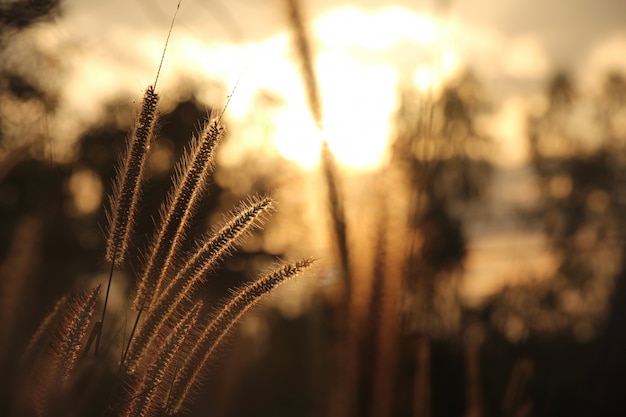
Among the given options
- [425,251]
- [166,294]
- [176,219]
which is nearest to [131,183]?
[176,219]

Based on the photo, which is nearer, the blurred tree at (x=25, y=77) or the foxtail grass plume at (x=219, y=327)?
the foxtail grass plume at (x=219, y=327)

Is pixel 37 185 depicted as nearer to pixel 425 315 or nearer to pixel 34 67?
pixel 34 67

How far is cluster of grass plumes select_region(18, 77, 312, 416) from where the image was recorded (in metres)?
1.71

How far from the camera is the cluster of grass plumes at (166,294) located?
67.5 inches

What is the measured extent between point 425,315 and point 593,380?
1.05 metres

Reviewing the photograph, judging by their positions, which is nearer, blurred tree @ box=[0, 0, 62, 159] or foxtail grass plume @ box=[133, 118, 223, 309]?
foxtail grass plume @ box=[133, 118, 223, 309]

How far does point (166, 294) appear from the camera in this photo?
1765 millimetres

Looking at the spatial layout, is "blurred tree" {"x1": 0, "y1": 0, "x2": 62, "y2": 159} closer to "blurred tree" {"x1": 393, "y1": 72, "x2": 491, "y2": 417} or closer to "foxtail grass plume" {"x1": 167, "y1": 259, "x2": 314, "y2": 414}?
"foxtail grass plume" {"x1": 167, "y1": 259, "x2": 314, "y2": 414}

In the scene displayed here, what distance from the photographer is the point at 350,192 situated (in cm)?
354

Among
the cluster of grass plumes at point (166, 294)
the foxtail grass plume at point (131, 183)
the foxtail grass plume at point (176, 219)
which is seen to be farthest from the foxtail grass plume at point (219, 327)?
the foxtail grass plume at point (131, 183)

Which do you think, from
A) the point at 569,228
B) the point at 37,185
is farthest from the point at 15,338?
the point at 569,228

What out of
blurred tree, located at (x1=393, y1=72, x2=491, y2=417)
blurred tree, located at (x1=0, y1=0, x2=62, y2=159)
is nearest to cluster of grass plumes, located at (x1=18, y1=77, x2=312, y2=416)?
blurred tree, located at (x1=0, y1=0, x2=62, y2=159)

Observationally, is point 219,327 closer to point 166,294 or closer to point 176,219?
point 166,294

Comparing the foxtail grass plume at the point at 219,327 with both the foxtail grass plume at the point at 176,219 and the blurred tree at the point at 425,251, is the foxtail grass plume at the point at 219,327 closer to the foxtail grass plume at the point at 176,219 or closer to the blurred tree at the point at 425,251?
the foxtail grass plume at the point at 176,219
